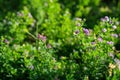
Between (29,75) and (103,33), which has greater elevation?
(103,33)

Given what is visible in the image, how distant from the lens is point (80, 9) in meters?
6.08

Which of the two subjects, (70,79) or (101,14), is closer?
(70,79)

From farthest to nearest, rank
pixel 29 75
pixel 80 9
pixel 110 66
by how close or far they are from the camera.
Result: pixel 80 9
pixel 29 75
pixel 110 66

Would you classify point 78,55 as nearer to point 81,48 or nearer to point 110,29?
point 81,48

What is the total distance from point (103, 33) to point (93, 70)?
0.49 metres

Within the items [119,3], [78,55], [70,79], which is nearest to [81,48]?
[78,55]

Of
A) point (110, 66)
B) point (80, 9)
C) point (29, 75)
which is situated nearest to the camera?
point (110, 66)

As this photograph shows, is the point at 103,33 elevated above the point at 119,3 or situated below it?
below

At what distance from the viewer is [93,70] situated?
13.0 ft

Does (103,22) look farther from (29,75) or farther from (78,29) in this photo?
(29,75)

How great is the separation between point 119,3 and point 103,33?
2.40 m

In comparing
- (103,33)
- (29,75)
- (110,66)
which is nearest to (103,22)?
(103,33)

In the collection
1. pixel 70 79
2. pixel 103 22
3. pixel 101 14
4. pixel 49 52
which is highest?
pixel 101 14

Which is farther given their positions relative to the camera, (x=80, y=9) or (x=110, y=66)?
(x=80, y=9)
